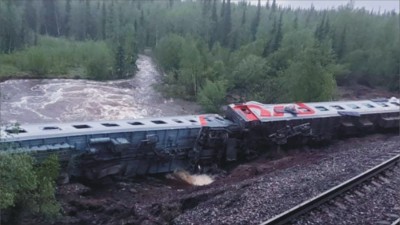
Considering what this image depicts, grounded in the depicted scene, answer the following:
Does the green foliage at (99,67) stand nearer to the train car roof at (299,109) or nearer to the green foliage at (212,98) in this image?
the green foliage at (212,98)

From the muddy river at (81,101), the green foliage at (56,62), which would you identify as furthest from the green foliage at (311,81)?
the green foliage at (56,62)

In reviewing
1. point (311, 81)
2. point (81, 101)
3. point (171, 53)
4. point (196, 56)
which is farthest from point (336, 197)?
point (171, 53)

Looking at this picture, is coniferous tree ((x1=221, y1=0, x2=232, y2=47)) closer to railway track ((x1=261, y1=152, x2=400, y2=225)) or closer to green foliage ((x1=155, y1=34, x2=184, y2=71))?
green foliage ((x1=155, y1=34, x2=184, y2=71))

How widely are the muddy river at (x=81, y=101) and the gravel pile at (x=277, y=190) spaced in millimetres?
21393

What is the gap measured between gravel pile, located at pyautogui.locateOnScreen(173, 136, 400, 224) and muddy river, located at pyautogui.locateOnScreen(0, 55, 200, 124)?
21393 mm

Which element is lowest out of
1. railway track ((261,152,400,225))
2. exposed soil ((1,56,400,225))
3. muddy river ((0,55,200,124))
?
muddy river ((0,55,200,124))

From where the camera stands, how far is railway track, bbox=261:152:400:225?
30.2 feet

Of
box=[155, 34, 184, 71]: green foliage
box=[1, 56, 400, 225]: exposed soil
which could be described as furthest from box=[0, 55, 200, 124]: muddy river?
box=[1, 56, 400, 225]: exposed soil

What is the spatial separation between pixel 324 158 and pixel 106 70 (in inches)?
1476

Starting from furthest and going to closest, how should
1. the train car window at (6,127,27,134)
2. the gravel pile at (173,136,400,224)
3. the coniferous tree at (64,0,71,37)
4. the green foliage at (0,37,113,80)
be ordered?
the coniferous tree at (64,0,71,37), the green foliage at (0,37,113,80), the train car window at (6,127,27,134), the gravel pile at (173,136,400,224)

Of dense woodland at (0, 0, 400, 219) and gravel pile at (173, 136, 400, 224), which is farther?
dense woodland at (0, 0, 400, 219)

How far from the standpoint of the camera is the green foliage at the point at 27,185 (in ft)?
29.7

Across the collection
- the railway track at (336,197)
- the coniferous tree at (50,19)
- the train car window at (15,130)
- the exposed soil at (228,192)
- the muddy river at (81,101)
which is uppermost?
the coniferous tree at (50,19)

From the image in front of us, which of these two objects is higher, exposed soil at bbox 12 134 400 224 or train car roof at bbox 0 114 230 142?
train car roof at bbox 0 114 230 142
